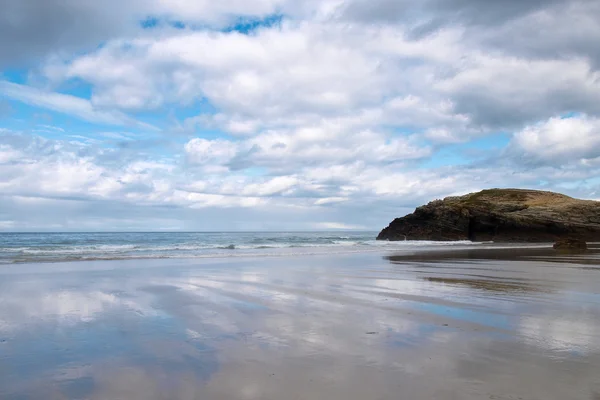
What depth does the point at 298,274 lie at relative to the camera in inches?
643

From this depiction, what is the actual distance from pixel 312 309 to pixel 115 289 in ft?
20.6

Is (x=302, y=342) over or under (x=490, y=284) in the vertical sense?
under

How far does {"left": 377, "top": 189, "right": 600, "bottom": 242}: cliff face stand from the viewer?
178ft

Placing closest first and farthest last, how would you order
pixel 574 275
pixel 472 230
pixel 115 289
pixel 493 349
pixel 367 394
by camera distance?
pixel 367 394
pixel 493 349
pixel 115 289
pixel 574 275
pixel 472 230

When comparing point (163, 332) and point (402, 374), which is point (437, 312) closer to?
point (402, 374)

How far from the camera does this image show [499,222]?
187 feet

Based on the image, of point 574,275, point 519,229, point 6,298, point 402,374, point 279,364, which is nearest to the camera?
point 402,374

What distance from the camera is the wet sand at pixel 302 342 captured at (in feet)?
15.0

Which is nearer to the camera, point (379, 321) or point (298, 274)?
point (379, 321)

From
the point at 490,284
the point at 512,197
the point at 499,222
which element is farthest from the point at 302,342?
the point at 512,197

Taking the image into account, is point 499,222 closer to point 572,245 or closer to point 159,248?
point 572,245

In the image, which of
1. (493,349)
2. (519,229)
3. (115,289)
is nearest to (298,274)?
(115,289)

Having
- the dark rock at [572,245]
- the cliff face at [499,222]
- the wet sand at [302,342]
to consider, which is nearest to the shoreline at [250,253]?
the dark rock at [572,245]

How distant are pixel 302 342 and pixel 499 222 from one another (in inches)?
2231
